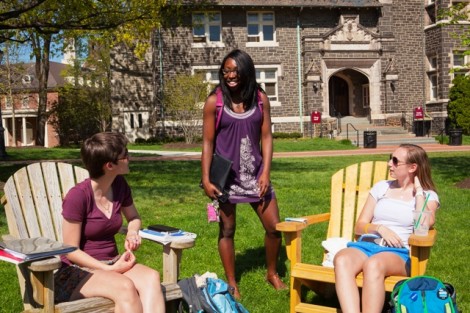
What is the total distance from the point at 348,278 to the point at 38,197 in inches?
84.8

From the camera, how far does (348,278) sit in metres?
3.60

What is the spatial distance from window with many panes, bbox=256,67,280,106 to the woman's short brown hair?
25.6 metres

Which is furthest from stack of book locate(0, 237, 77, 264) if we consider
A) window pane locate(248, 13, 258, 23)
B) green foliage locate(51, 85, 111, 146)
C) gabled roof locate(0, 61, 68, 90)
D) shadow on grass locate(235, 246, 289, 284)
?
gabled roof locate(0, 61, 68, 90)

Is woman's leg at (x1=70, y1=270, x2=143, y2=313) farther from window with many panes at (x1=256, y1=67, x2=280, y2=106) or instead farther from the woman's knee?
window with many panes at (x1=256, y1=67, x2=280, y2=106)

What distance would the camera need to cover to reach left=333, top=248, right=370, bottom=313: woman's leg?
352cm

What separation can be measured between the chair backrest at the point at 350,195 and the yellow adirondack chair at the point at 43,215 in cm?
183

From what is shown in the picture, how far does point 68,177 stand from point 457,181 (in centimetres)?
909

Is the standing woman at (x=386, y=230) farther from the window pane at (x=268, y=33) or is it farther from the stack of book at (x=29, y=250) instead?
the window pane at (x=268, y=33)

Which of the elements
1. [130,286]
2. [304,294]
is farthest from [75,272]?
[304,294]

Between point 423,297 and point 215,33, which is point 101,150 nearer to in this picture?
point 423,297

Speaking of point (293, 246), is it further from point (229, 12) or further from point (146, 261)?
point (229, 12)

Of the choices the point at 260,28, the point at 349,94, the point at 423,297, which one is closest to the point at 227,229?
the point at 423,297

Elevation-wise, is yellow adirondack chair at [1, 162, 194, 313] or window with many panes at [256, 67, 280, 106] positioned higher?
window with many panes at [256, 67, 280, 106]

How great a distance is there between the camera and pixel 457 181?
1125 centimetres
